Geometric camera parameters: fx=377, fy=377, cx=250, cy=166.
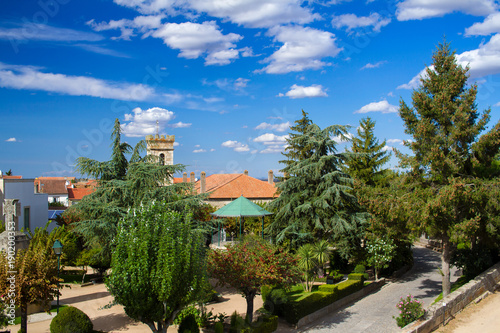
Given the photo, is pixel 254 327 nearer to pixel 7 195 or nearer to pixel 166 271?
pixel 166 271

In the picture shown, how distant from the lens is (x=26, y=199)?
94.9 ft

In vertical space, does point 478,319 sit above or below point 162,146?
below

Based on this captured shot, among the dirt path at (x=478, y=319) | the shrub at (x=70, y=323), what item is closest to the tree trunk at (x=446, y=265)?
the dirt path at (x=478, y=319)

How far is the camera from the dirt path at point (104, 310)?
15.2 metres

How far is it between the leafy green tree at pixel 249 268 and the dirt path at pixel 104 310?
2.56 m

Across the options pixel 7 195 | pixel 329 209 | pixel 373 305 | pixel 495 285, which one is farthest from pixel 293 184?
pixel 7 195

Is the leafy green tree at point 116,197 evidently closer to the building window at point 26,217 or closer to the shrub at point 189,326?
the shrub at point 189,326

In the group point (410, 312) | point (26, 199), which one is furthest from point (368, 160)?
point (26, 199)

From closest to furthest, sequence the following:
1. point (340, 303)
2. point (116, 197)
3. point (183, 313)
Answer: point (183, 313) < point (340, 303) < point (116, 197)

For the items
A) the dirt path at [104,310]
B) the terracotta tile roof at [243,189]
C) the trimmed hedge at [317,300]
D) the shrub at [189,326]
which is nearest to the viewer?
the shrub at [189,326]

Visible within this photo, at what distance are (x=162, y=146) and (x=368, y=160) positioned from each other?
103 feet

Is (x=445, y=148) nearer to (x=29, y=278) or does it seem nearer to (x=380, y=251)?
(x=380, y=251)

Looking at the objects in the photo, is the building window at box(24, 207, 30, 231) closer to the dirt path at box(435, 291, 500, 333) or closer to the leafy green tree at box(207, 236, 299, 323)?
the leafy green tree at box(207, 236, 299, 323)

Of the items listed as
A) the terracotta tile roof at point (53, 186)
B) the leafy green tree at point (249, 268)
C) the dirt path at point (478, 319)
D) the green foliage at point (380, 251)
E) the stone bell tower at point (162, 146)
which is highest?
the stone bell tower at point (162, 146)
